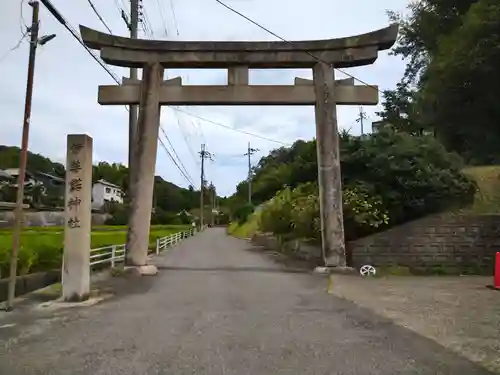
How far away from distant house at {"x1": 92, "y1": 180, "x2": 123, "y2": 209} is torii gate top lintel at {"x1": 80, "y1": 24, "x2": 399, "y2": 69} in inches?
2179

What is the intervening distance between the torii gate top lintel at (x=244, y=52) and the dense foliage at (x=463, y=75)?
7.85m

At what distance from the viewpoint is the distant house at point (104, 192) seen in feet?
244

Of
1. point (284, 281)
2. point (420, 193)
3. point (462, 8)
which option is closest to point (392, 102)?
point (462, 8)

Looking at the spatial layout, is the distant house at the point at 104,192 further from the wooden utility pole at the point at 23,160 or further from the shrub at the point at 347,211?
the wooden utility pole at the point at 23,160

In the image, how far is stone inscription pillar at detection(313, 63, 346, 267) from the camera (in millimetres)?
16438

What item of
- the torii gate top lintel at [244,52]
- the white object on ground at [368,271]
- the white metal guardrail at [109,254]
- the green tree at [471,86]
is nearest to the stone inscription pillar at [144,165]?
the torii gate top lintel at [244,52]

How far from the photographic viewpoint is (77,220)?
1080cm

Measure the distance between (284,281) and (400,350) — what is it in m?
8.29

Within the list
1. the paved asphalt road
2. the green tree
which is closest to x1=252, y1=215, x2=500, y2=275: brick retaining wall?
the paved asphalt road

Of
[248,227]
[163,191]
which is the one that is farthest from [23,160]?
[163,191]

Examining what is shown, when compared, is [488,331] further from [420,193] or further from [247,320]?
[420,193]

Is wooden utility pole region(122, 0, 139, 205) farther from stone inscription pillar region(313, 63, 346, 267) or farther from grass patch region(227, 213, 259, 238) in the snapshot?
grass patch region(227, 213, 259, 238)

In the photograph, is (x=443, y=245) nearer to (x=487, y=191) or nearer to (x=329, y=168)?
(x=329, y=168)

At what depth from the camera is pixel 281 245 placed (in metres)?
28.9
